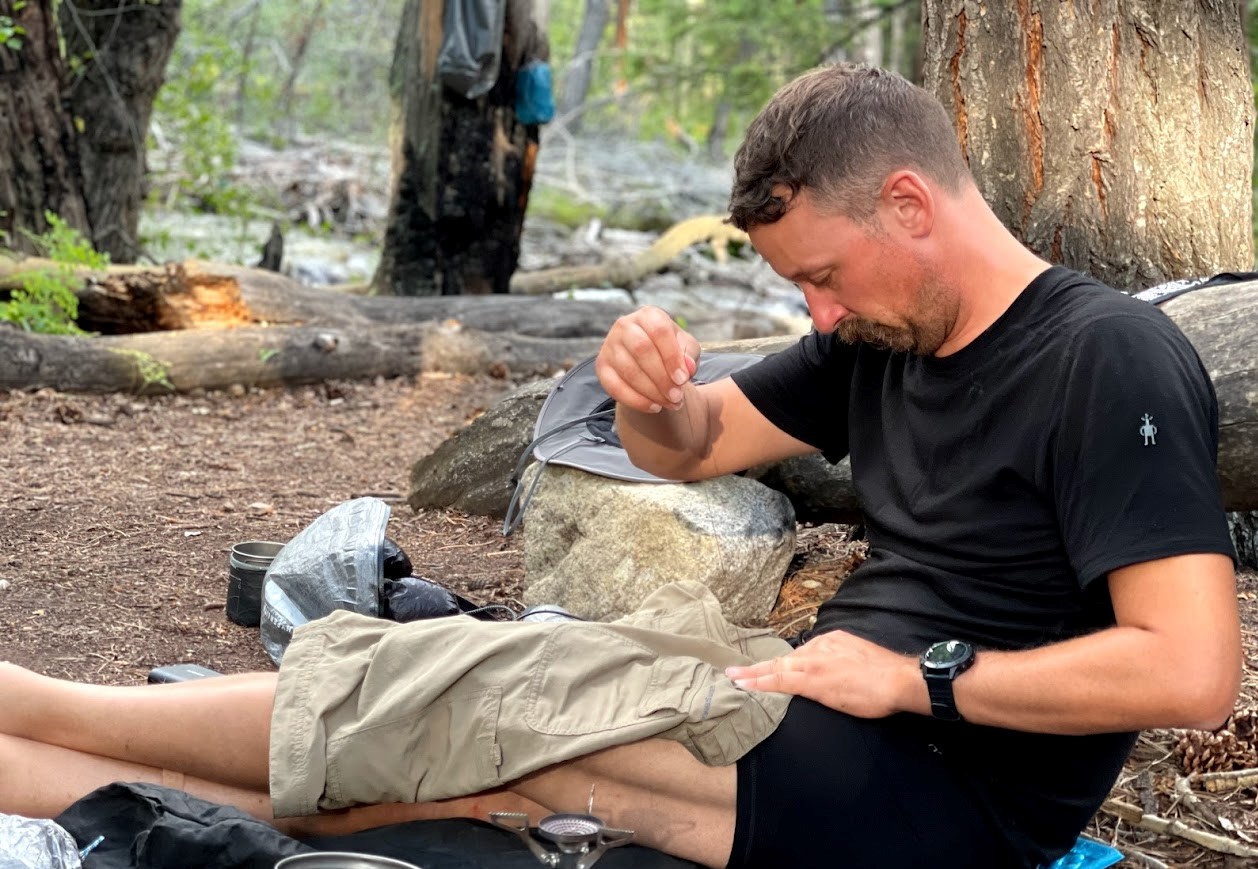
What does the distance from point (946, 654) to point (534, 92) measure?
7888 mm

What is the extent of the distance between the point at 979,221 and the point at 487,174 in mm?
7540

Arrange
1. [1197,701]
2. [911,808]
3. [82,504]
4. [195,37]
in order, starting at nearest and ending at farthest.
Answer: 1. [1197,701]
2. [911,808]
3. [82,504]
4. [195,37]

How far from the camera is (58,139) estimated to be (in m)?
8.64

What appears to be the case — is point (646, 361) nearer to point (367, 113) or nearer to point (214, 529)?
point (214, 529)

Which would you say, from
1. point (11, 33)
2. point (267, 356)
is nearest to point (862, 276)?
point (267, 356)

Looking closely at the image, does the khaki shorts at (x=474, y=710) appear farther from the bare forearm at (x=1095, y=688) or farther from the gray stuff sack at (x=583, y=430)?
the gray stuff sack at (x=583, y=430)

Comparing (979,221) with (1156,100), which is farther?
(1156,100)

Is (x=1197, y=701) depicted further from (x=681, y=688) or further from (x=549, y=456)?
(x=549, y=456)

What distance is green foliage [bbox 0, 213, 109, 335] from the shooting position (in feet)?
23.5

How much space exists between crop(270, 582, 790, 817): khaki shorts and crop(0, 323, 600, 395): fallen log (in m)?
4.91

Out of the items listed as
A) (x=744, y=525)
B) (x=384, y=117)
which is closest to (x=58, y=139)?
(x=744, y=525)

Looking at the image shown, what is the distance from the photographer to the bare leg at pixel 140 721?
8.35ft

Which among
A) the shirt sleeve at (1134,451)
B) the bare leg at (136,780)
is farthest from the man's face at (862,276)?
the bare leg at (136,780)

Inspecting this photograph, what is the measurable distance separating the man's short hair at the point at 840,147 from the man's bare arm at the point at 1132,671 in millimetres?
838
